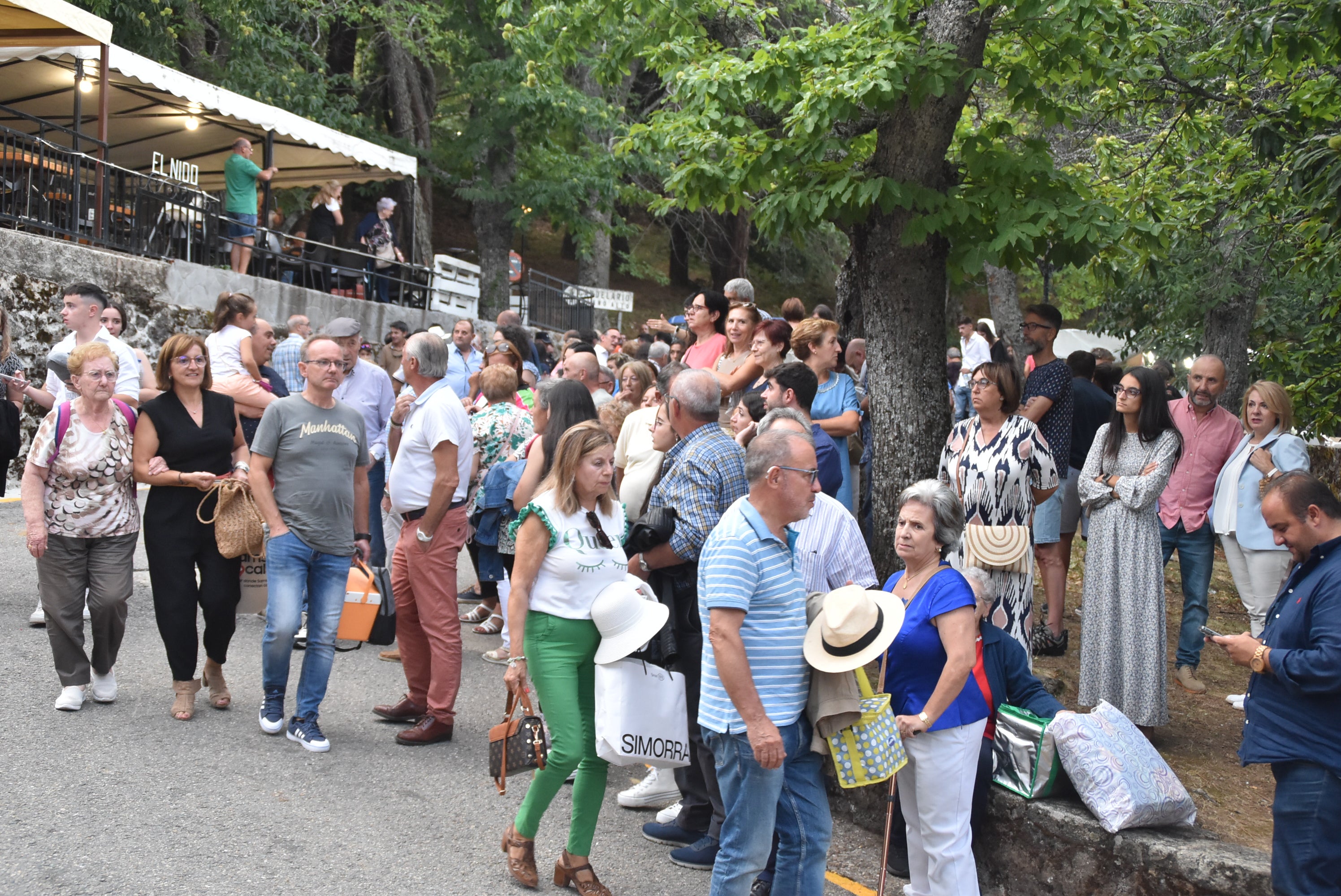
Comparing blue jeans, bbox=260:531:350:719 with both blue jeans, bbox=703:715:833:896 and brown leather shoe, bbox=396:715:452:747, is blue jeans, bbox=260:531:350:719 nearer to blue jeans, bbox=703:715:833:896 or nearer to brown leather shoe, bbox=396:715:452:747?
brown leather shoe, bbox=396:715:452:747

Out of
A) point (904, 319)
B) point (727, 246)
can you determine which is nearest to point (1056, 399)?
point (904, 319)

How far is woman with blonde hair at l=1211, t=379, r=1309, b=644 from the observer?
6.57 meters

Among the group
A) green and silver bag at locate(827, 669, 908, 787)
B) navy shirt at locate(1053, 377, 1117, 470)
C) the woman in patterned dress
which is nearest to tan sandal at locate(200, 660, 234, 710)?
green and silver bag at locate(827, 669, 908, 787)

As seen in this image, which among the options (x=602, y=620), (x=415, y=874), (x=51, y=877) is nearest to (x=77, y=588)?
(x=51, y=877)

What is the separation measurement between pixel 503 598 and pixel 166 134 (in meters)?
14.6

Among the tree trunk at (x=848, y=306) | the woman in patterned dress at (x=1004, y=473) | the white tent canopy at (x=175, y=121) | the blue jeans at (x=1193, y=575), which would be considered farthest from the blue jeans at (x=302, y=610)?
the white tent canopy at (x=175, y=121)

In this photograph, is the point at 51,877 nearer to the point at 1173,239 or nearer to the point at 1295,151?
the point at 1295,151

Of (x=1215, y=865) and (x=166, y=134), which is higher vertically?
(x=166, y=134)

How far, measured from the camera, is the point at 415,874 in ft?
14.9

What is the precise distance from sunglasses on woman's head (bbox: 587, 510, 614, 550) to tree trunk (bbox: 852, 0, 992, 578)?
10.3ft

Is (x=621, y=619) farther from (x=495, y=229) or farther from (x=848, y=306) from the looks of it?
(x=495, y=229)

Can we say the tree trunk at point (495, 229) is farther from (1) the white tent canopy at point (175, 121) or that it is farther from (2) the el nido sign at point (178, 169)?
(2) the el nido sign at point (178, 169)

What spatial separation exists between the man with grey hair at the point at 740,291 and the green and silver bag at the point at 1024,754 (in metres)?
4.58

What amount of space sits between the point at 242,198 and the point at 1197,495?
13165 mm
